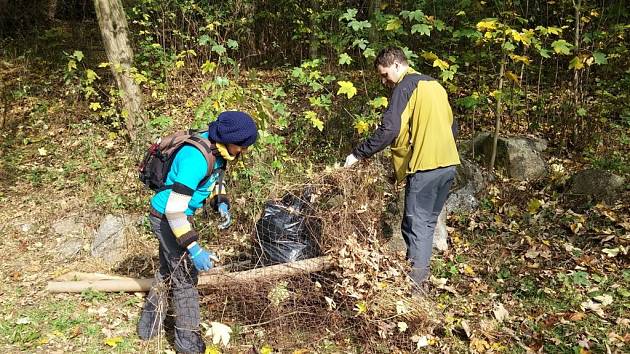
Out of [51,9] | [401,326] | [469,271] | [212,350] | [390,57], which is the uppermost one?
[51,9]

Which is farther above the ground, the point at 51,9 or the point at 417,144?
the point at 51,9

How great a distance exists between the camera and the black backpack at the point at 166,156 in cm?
314

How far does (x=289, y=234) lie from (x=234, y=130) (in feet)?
4.18

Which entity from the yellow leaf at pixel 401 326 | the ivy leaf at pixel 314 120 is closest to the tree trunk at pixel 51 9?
the ivy leaf at pixel 314 120

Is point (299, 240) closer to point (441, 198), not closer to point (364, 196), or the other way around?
point (364, 196)

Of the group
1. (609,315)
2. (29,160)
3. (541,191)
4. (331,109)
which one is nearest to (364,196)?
(609,315)

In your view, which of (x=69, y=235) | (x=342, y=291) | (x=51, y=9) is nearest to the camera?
(x=342, y=291)

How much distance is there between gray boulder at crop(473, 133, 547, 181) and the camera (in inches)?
247

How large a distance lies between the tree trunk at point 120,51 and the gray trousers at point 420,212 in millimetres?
4449

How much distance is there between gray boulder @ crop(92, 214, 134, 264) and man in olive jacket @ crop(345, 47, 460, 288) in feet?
9.18

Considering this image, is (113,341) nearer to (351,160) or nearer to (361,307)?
(361,307)

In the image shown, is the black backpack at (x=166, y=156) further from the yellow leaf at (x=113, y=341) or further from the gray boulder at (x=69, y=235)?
the gray boulder at (x=69, y=235)

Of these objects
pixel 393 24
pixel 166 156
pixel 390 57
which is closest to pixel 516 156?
pixel 393 24

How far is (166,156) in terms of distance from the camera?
3.22 meters
